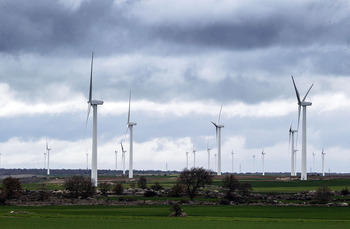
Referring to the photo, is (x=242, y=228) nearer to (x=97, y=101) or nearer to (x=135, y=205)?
(x=135, y=205)

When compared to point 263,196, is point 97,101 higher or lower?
higher

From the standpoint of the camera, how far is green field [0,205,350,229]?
64.2 m

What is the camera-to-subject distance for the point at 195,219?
73.0 meters

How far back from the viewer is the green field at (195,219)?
6419 centimetres

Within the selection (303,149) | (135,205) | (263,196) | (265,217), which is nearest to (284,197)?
(263,196)

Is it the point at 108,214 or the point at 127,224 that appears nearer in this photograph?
the point at 127,224

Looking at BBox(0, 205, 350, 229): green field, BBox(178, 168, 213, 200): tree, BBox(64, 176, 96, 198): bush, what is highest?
BBox(178, 168, 213, 200): tree

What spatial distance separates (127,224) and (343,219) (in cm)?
2411

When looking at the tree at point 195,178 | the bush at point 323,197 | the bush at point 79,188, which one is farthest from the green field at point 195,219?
the bush at point 79,188

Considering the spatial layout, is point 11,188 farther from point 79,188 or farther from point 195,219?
Answer: point 195,219

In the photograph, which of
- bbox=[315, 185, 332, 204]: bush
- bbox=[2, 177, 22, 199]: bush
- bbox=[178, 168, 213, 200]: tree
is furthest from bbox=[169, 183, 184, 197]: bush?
bbox=[2, 177, 22, 199]: bush

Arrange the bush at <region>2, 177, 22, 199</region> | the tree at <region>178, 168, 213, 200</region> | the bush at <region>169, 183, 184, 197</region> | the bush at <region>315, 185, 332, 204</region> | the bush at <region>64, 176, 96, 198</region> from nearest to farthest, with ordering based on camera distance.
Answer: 1. the bush at <region>315, 185, 332, 204</region>
2. the bush at <region>2, 177, 22, 199</region>
3. the bush at <region>64, 176, 96, 198</region>
4. the tree at <region>178, 168, 213, 200</region>
5. the bush at <region>169, 183, 184, 197</region>

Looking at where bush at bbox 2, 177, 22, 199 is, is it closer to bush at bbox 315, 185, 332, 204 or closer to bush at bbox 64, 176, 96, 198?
bush at bbox 64, 176, 96, 198

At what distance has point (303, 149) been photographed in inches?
6767
